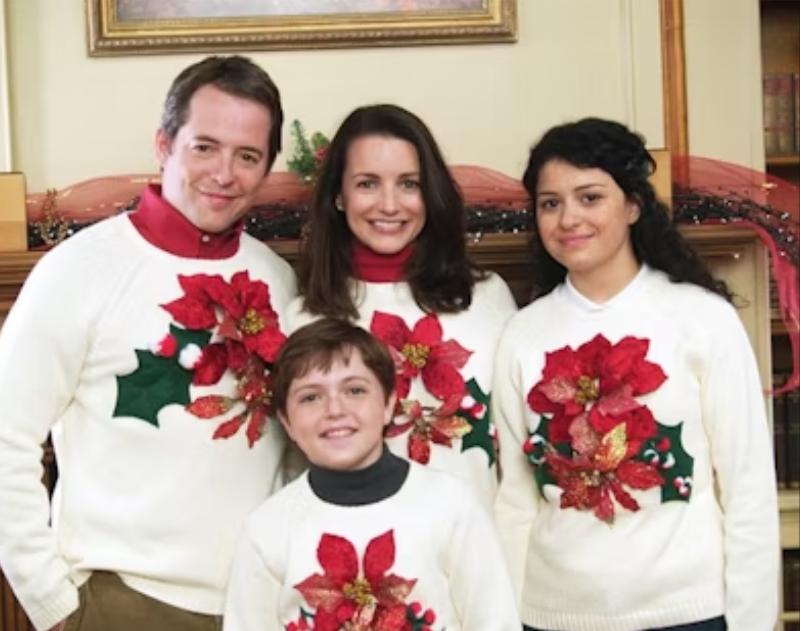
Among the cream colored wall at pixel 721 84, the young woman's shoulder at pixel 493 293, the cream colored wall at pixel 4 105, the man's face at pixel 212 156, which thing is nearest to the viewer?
the man's face at pixel 212 156

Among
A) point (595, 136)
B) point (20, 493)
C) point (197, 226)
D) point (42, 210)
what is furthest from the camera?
point (42, 210)

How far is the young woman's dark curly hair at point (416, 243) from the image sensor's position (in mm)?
2094

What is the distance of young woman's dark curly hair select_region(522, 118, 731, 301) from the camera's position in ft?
6.77

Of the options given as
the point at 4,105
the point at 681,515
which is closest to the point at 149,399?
the point at 681,515

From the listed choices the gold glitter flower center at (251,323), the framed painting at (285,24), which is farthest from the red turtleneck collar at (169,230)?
the framed painting at (285,24)

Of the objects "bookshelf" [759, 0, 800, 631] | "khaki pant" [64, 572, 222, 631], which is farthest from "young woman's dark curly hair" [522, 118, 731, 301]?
"bookshelf" [759, 0, 800, 631]

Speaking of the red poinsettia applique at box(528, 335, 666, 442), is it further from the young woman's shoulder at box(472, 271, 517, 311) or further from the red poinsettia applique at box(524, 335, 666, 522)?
the young woman's shoulder at box(472, 271, 517, 311)

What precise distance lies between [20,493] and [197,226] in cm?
49

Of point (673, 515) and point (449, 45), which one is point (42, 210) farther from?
point (673, 515)

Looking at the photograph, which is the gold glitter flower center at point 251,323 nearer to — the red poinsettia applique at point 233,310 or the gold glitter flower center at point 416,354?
the red poinsettia applique at point 233,310

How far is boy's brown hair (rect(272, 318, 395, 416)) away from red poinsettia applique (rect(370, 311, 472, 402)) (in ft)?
0.36

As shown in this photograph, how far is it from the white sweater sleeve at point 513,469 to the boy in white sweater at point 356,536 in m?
0.23

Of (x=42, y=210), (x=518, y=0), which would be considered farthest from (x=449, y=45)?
(x=42, y=210)

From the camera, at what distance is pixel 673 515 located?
1.98 meters
